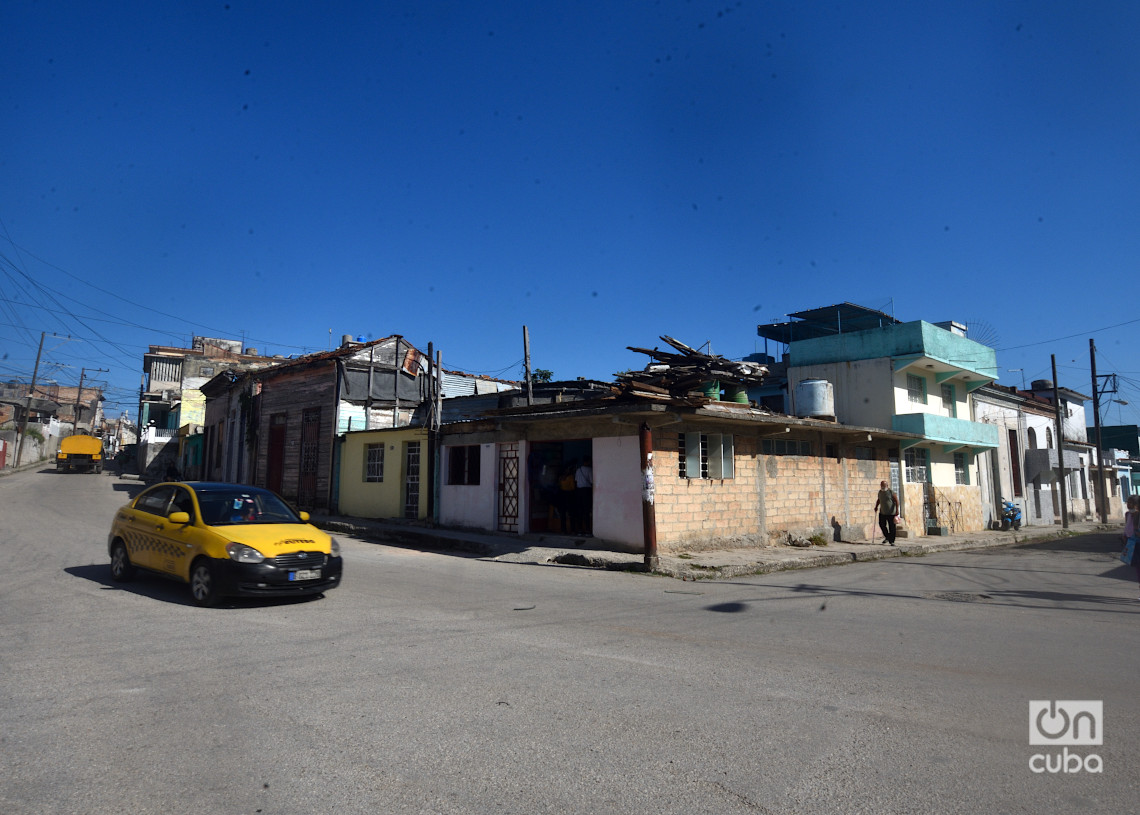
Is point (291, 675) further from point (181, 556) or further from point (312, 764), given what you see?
point (181, 556)

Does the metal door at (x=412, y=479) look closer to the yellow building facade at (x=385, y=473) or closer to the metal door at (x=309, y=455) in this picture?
the yellow building facade at (x=385, y=473)

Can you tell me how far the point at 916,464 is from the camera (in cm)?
2603

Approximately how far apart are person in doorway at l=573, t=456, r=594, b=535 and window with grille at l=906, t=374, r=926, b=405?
15.5m

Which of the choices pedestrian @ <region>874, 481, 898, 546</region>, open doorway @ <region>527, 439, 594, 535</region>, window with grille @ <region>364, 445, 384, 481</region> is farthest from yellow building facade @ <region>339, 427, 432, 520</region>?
pedestrian @ <region>874, 481, 898, 546</region>

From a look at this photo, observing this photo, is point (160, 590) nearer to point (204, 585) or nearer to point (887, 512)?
point (204, 585)

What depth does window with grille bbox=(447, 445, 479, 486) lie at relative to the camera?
19344 mm

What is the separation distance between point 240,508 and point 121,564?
2.24 meters

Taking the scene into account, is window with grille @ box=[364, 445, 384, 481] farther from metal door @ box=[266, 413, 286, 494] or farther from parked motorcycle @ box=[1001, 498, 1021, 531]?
parked motorcycle @ box=[1001, 498, 1021, 531]

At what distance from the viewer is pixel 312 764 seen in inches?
149

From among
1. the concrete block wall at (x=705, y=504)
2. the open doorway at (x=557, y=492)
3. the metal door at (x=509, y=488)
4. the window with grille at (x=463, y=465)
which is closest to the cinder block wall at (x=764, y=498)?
the concrete block wall at (x=705, y=504)

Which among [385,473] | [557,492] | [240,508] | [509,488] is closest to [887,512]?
[557,492]

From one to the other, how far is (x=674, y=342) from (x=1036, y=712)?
11.7 meters

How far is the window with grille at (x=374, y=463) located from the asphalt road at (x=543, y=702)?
42.3ft

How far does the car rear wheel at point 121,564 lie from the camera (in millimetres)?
9656
